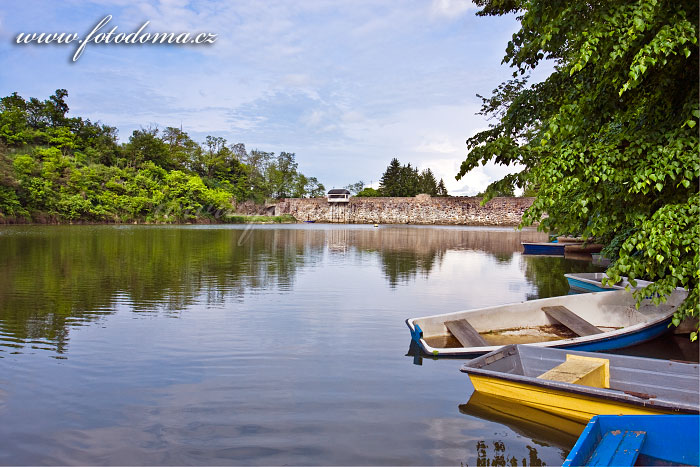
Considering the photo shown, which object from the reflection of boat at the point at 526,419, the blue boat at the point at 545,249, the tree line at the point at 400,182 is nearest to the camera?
the reflection of boat at the point at 526,419

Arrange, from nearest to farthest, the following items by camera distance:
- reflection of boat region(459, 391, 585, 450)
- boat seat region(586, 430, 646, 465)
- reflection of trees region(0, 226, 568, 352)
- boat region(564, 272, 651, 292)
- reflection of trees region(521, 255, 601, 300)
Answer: boat seat region(586, 430, 646, 465) → reflection of boat region(459, 391, 585, 450) → reflection of trees region(0, 226, 568, 352) → boat region(564, 272, 651, 292) → reflection of trees region(521, 255, 601, 300)

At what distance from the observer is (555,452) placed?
4906mm

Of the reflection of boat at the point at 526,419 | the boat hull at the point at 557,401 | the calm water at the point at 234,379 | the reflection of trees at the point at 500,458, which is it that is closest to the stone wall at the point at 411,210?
the calm water at the point at 234,379

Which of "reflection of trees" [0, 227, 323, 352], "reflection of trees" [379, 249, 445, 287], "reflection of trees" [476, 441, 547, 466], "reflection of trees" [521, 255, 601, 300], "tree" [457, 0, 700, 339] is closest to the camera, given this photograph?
"tree" [457, 0, 700, 339]

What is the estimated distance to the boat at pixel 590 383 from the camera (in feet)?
15.9

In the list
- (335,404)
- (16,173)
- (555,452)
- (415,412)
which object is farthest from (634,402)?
(16,173)

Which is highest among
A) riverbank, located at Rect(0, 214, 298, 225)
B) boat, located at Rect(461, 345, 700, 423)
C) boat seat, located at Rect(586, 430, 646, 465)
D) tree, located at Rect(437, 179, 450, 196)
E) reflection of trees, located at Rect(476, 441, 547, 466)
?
tree, located at Rect(437, 179, 450, 196)

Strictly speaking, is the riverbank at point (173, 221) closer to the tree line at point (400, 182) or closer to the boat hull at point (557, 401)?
the tree line at point (400, 182)

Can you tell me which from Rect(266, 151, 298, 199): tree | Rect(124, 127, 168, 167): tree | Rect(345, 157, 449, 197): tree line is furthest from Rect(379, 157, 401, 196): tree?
Rect(124, 127, 168, 167): tree

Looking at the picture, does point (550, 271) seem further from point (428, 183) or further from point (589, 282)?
point (428, 183)

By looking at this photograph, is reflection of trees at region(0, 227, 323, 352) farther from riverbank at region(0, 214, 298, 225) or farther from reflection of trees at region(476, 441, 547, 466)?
riverbank at region(0, 214, 298, 225)

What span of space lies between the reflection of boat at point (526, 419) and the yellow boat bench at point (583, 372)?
43 cm

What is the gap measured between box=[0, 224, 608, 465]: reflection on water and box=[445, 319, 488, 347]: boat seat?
0.49m

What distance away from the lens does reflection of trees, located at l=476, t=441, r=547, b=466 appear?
4727mm
